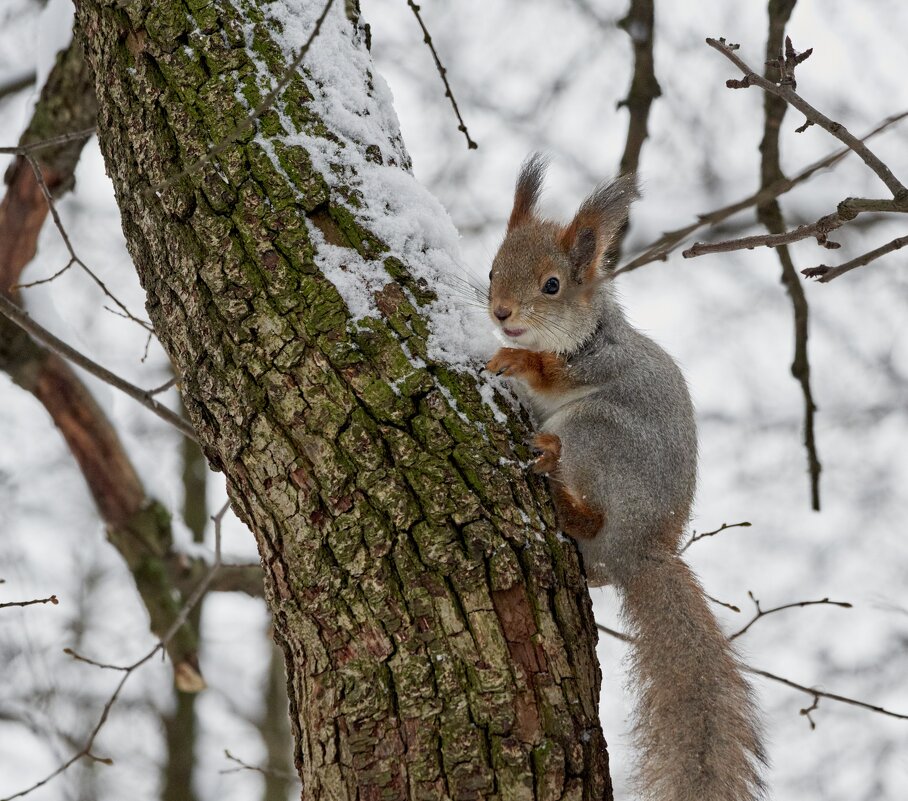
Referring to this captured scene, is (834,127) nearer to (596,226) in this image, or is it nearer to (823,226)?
(823,226)

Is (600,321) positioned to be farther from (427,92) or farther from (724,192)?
(427,92)

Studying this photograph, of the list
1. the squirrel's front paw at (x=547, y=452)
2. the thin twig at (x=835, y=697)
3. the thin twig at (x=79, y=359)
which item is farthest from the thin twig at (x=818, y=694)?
the thin twig at (x=79, y=359)

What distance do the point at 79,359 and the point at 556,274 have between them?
142 centimetres

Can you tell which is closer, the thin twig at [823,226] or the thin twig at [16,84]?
the thin twig at [823,226]

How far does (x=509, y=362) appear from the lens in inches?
96.9

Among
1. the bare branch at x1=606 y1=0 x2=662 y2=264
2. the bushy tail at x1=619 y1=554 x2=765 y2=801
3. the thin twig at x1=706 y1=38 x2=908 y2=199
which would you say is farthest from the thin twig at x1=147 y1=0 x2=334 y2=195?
the bare branch at x1=606 y1=0 x2=662 y2=264

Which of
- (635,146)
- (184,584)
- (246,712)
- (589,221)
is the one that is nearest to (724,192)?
(635,146)

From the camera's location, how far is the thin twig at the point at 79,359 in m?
2.71

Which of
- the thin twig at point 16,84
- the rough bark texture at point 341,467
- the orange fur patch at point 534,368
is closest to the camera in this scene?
the rough bark texture at point 341,467

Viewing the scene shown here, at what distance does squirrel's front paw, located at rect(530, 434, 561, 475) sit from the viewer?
7.47 feet

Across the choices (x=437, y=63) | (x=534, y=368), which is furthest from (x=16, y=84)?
(x=534, y=368)

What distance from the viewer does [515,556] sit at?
6.31ft

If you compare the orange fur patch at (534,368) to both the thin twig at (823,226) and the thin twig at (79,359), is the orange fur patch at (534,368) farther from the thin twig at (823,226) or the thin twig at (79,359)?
the thin twig at (79,359)

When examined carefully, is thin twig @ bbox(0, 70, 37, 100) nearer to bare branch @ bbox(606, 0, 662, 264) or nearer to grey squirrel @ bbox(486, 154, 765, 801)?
grey squirrel @ bbox(486, 154, 765, 801)
